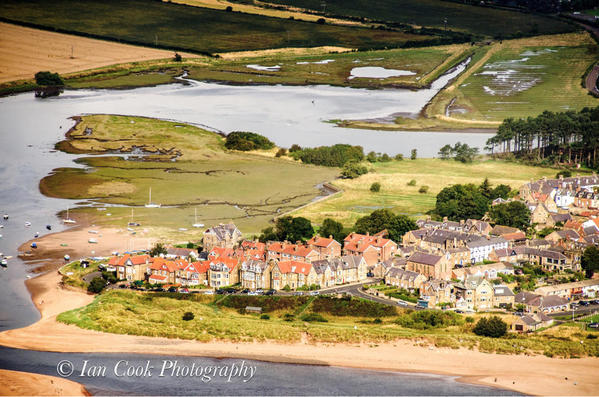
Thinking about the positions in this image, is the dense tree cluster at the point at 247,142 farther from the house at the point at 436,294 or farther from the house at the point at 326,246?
the house at the point at 436,294

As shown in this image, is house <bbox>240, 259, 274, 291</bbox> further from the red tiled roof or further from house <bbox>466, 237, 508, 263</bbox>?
house <bbox>466, 237, 508, 263</bbox>

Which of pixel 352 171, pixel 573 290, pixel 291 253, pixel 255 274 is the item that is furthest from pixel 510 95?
pixel 255 274

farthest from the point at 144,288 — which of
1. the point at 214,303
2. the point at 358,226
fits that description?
the point at 358,226

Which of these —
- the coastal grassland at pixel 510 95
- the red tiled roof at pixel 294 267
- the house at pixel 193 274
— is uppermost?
the coastal grassland at pixel 510 95

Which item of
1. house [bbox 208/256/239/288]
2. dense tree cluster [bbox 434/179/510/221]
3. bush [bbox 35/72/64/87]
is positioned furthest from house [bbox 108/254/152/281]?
bush [bbox 35/72/64/87]

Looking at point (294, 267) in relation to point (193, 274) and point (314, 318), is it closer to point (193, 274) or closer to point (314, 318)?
point (314, 318)

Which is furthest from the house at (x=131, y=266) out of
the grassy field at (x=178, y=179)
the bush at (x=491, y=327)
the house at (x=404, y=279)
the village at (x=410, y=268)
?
the bush at (x=491, y=327)
